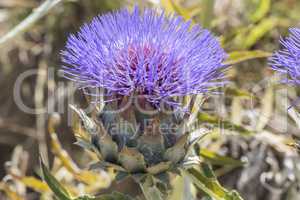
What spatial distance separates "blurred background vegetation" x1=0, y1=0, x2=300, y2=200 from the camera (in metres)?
1.49

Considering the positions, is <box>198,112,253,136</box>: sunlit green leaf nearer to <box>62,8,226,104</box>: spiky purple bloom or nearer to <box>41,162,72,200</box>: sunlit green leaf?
<box>62,8,226,104</box>: spiky purple bloom

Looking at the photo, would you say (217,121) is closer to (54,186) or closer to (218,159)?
(218,159)

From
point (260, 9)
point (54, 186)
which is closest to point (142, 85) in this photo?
point (54, 186)

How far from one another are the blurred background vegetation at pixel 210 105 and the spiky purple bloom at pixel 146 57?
0.82 feet

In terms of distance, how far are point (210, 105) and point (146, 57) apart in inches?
22.4

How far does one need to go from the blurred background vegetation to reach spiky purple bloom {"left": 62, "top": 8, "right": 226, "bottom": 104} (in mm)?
250

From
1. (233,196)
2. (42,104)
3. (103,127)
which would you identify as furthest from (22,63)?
(233,196)

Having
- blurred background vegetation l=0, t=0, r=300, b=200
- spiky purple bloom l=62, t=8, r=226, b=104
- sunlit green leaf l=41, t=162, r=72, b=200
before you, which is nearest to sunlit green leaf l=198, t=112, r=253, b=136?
blurred background vegetation l=0, t=0, r=300, b=200

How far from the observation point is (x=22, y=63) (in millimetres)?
2072

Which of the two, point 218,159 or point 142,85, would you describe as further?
point 218,159

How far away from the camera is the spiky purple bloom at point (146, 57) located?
3.58 feet

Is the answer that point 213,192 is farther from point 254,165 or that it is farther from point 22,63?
point 22,63

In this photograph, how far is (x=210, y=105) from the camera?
167 cm

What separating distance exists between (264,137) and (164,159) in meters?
0.55
